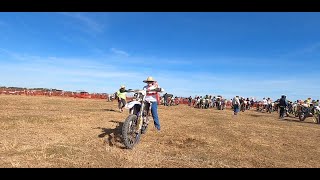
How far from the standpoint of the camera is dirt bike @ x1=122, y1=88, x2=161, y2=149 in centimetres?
776

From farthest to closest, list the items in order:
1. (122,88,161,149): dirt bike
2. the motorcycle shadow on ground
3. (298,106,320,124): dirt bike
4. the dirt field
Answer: (298,106,320,124): dirt bike → the motorcycle shadow on ground → (122,88,161,149): dirt bike → the dirt field

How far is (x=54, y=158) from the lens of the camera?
255 inches

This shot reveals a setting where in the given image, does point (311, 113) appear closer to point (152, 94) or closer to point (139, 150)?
point (152, 94)

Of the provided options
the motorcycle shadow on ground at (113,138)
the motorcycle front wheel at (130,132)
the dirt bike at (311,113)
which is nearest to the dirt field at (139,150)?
the motorcycle shadow on ground at (113,138)

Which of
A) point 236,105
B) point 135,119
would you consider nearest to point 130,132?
point 135,119

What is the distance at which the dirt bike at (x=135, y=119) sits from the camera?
25.5 ft

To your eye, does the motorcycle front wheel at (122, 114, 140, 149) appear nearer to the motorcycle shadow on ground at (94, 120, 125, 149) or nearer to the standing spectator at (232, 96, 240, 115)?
the motorcycle shadow on ground at (94, 120, 125, 149)

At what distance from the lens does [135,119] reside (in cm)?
841

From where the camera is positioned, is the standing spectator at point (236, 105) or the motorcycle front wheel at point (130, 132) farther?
the standing spectator at point (236, 105)

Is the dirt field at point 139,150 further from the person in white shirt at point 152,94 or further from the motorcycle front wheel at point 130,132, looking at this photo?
the person in white shirt at point 152,94

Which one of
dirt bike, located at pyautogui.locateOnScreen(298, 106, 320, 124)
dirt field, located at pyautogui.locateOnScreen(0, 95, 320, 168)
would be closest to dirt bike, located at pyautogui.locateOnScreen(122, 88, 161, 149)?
dirt field, located at pyautogui.locateOnScreen(0, 95, 320, 168)
